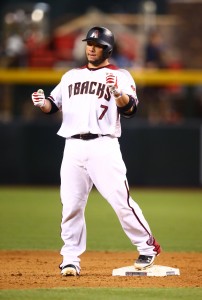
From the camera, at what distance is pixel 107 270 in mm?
7219

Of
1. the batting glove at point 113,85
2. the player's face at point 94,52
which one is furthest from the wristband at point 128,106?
the player's face at point 94,52

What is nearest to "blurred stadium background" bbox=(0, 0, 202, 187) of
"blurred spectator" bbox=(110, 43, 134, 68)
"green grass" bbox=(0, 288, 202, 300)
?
"blurred spectator" bbox=(110, 43, 134, 68)

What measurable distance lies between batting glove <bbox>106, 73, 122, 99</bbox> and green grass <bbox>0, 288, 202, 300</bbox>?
1.43 metres

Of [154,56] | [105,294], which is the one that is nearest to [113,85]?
[105,294]

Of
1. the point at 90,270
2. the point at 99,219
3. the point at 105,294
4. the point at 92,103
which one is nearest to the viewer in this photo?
the point at 105,294

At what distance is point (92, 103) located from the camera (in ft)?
21.9

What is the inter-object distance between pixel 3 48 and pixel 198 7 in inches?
187

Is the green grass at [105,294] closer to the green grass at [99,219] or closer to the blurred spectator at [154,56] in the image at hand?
the green grass at [99,219]

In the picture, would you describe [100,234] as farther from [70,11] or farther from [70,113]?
[70,11]

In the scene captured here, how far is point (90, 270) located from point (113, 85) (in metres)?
1.68

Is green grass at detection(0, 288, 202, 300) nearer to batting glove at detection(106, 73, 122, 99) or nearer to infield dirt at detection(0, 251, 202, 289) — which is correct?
infield dirt at detection(0, 251, 202, 289)

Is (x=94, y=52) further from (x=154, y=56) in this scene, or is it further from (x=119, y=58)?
(x=154, y=56)

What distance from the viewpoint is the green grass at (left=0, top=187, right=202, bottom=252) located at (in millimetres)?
9383

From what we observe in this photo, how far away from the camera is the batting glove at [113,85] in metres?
6.43
